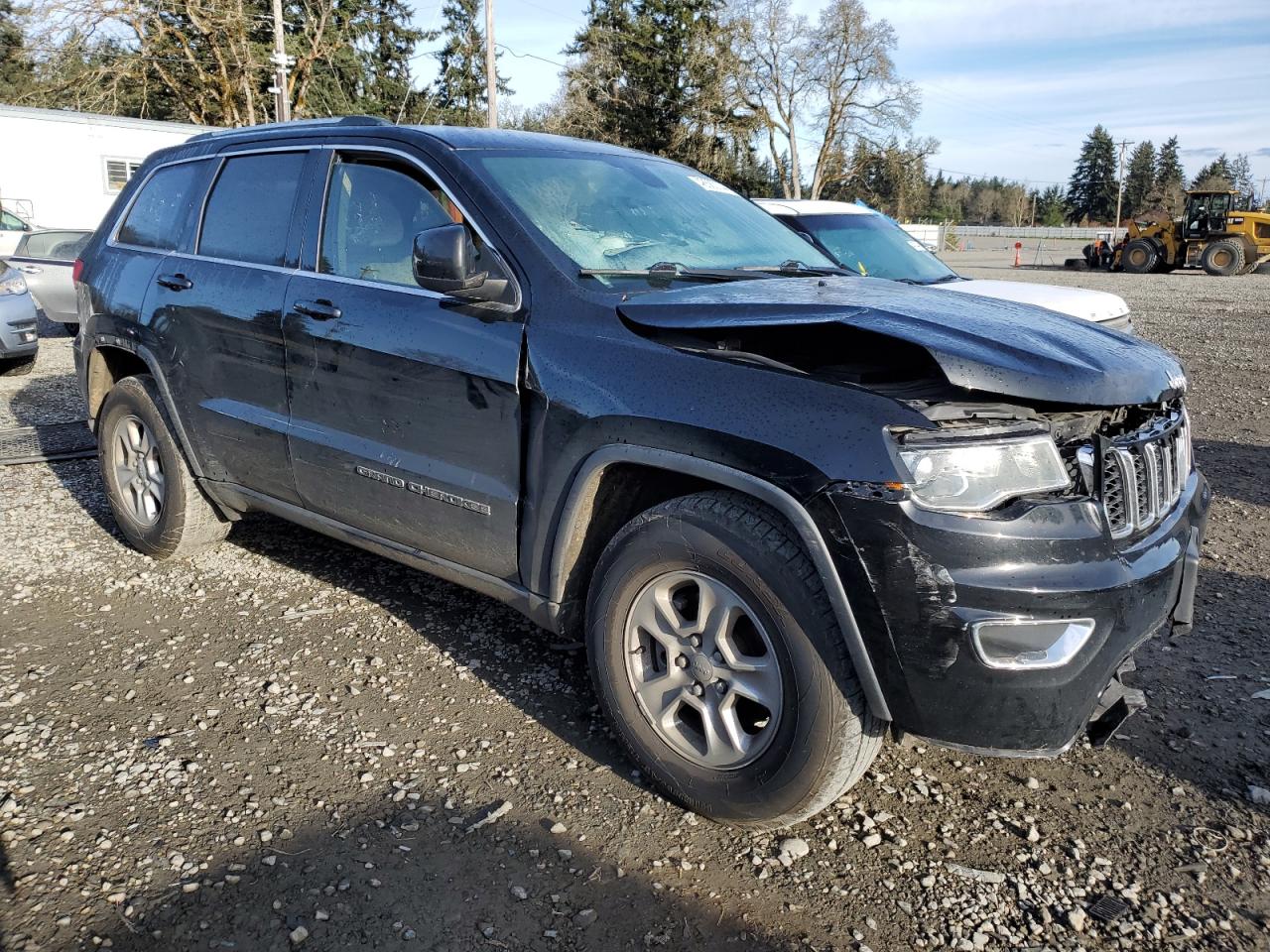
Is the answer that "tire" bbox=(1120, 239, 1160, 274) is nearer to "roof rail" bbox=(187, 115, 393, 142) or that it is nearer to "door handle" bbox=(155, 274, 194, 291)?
"roof rail" bbox=(187, 115, 393, 142)

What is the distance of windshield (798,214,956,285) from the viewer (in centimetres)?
859

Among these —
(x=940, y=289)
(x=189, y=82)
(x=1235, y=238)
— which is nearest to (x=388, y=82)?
(x=189, y=82)

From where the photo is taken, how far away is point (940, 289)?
3.44 metres

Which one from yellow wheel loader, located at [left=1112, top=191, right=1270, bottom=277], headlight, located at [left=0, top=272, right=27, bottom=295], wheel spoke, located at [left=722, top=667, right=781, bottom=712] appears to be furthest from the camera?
yellow wheel loader, located at [left=1112, top=191, right=1270, bottom=277]

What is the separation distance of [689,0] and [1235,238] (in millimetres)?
31233

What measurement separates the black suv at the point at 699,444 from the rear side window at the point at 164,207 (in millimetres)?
382

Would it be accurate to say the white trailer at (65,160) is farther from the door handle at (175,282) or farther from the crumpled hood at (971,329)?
the crumpled hood at (971,329)

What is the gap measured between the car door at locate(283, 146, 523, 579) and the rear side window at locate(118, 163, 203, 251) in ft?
3.45

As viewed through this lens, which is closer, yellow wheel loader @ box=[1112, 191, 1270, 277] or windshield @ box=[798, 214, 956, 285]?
windshield @ box=[798, 214, 956, 285]

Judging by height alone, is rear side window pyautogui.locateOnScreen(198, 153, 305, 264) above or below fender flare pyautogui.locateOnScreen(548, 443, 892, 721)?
above

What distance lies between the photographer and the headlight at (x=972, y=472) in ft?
7.59

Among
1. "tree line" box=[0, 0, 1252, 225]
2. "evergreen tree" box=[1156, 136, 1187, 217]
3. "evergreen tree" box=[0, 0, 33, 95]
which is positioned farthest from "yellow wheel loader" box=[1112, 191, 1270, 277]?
A: "evergreen tree" box=[1156, 136, 1187, 217]

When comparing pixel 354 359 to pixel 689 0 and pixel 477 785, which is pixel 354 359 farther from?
pixel 689 0

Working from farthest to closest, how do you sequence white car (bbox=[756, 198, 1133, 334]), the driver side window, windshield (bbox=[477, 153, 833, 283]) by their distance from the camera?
white car (bbox=[756, 198, 1133, 334]), the driver side window, windshield (bbox=[477, 153, 833, 283])
